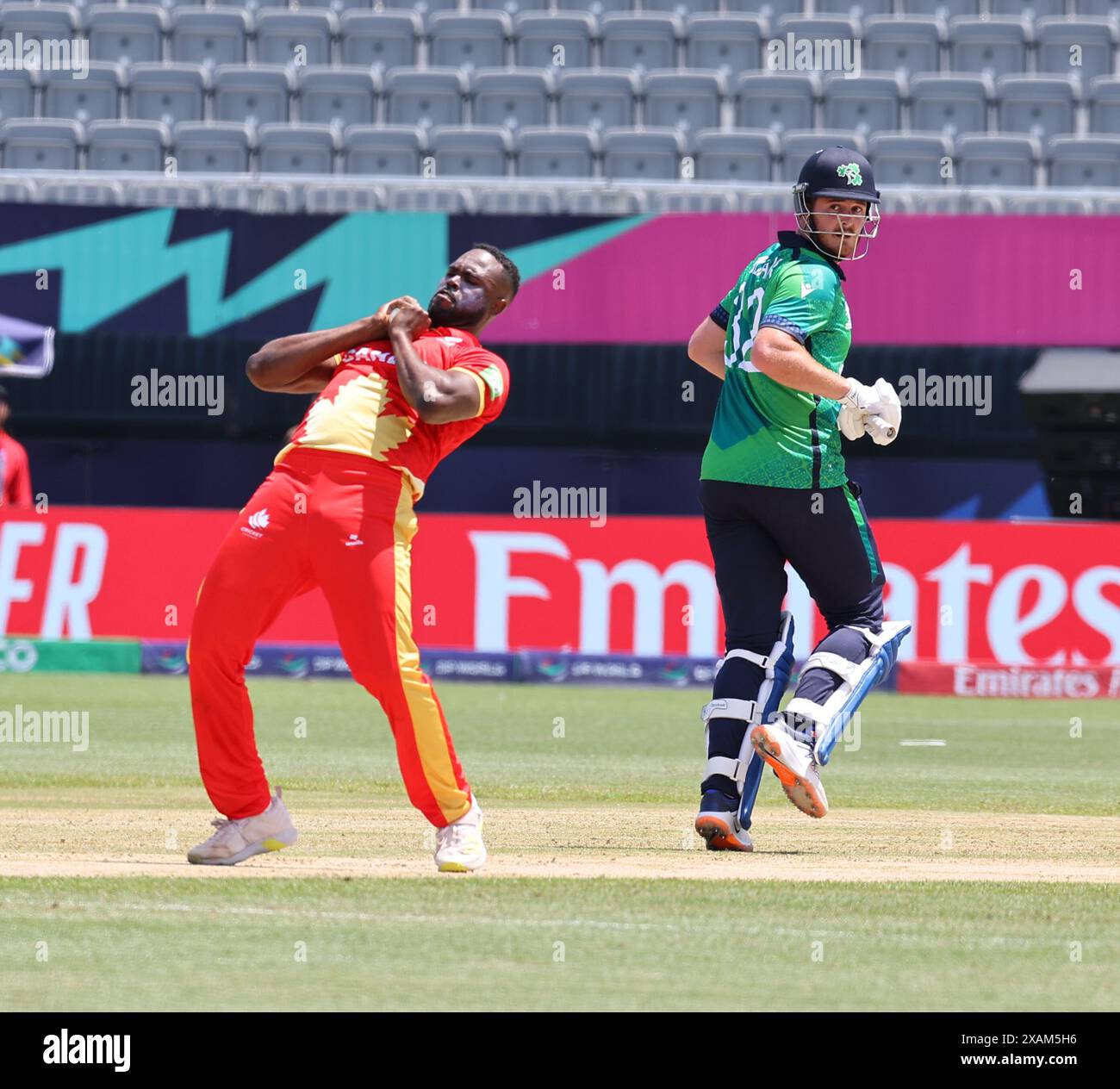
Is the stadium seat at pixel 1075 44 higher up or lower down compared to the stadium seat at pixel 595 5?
lower down

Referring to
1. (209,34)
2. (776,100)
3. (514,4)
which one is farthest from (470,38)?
(776,100)

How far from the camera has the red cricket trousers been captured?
6.80 m

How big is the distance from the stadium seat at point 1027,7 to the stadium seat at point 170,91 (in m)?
9.50

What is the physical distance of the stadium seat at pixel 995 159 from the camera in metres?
23.3

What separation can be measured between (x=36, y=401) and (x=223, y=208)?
280 cm

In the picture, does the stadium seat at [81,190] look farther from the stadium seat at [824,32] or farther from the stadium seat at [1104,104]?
the stadium seat at [1104,104]

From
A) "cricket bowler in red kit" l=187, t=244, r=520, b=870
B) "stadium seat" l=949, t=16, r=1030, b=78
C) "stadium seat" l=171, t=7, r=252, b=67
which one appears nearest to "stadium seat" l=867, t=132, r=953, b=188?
"stadium seat" l=949, t=16, r=1030, b=78

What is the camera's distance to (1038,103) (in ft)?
79.5

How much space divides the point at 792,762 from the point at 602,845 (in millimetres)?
966

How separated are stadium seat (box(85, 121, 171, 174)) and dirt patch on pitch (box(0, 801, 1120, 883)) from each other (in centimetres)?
1515

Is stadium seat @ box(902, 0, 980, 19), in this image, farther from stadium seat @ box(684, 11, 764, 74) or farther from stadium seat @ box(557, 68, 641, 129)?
stadium seat @ box(557, 68, 641, 129)

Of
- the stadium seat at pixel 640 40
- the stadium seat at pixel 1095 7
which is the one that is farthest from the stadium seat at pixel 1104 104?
the stadium seat at pixel 640 40
